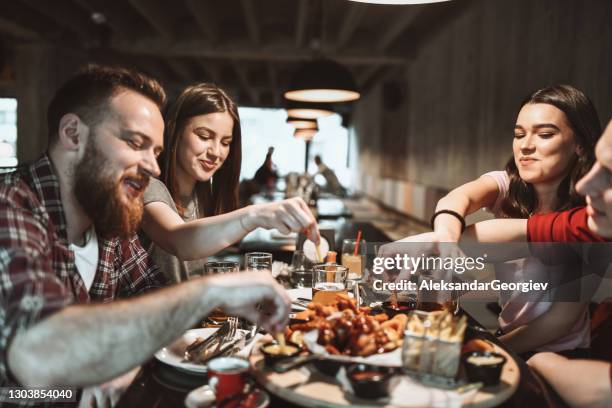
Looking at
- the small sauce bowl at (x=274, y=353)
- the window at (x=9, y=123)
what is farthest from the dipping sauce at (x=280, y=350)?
the window at (x=9, y=123)

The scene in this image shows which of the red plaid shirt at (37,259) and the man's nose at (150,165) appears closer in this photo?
the red plaid shirt at (37,259)

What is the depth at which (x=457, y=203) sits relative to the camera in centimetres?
183

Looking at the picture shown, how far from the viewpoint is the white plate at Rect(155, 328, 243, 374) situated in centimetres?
120

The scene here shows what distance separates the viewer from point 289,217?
1578mm

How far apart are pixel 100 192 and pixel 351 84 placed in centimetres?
244

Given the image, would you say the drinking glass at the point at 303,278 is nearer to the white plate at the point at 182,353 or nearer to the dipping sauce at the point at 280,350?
the white plate at the point at 182,353

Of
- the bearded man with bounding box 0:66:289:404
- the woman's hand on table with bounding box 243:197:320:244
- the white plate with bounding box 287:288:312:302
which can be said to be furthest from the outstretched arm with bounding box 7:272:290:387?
the white plate with bounding box 287:288:312:302

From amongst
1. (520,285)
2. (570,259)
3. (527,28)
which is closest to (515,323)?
(520,285)

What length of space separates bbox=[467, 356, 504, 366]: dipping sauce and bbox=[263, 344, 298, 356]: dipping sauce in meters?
0.40

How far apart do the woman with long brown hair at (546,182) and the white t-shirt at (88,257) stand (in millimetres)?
1030

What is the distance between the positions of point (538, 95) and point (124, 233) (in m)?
1.46

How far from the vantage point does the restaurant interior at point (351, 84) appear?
3.75 feet

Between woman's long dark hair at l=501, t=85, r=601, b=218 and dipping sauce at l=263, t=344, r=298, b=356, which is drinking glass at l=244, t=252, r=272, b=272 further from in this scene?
woman's long dark hair at l=501, t=85, r=601, b=218

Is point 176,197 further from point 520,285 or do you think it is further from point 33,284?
point 520,285
